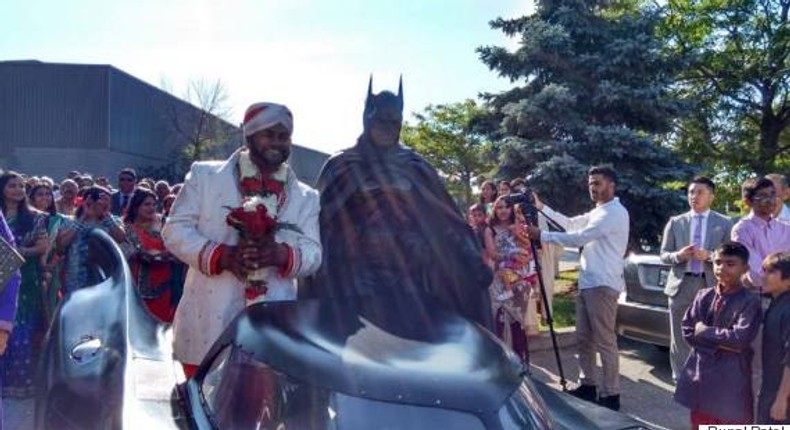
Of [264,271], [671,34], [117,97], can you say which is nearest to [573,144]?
[671,34]

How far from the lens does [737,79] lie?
18141 millimetres

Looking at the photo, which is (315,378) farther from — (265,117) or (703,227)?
(703,227)

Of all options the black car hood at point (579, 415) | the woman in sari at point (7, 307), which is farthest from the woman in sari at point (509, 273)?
the woman in sari at point (7, 307)

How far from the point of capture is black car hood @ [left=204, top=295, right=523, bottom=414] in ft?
6.80

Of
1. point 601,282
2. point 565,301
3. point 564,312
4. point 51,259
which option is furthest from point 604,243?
point 565,301

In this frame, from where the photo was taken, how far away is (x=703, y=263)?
209 inches

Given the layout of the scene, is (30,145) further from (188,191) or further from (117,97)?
(188,191)

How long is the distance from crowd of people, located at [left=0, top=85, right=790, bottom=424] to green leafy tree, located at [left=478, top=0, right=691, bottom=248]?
583 centimetres

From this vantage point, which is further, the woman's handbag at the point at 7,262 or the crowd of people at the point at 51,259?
the crowd of people at the point at 51,259

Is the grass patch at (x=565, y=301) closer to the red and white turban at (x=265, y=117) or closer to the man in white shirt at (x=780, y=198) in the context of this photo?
the man in white shirt at (x=780, y=198)

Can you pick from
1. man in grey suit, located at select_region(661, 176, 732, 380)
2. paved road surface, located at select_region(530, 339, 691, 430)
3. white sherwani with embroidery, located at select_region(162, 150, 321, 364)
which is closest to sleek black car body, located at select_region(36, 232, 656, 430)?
white sherwani with embroidery, located at select_region(162, 150, 321, 364)

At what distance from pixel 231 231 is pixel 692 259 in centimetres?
368

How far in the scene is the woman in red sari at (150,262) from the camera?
524 centimetres

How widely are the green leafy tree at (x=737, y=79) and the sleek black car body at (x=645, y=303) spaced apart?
12.0 m
